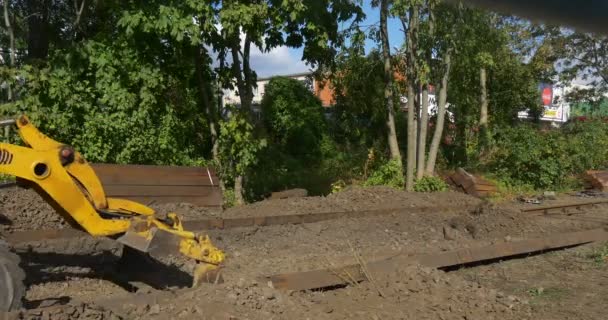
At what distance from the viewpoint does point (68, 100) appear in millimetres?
11219

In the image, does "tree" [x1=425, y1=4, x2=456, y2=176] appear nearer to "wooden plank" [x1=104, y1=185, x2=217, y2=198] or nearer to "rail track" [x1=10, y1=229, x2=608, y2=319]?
"rail track" [x1=10, y1=229, x2=608, y2=319]

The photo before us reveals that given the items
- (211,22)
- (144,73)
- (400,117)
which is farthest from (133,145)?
(400,117)

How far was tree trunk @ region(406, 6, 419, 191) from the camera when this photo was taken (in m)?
14.7

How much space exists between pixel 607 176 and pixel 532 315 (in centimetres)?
1477

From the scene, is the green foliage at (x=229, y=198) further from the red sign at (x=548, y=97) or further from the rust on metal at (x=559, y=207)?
the red sign at (x=548, y=97)

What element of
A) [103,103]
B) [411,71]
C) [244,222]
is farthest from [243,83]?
[411,71]

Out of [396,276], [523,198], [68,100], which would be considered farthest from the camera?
[523,198]

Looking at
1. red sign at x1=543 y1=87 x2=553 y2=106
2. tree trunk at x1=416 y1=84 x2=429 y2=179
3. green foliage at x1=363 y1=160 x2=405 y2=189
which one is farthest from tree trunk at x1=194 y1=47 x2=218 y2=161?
red sign at x1=543 y1=87 x2=553 y2=106

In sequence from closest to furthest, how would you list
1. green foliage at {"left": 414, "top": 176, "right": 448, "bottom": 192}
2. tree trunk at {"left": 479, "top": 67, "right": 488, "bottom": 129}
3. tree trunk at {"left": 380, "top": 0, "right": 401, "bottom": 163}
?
green foliage at {"left": 414, "top": 176, "right": 448, "bottom": 192} → tree trunk at {"left": 380, "top": 0, "right": 401, "bottom": 163} → tree trunk at {"left": 479, "top": 67, "right": 488, "bottom": 129}

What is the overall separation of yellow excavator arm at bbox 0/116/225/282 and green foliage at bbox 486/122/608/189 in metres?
14.0

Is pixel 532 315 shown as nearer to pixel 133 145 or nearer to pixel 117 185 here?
pixel 117 185

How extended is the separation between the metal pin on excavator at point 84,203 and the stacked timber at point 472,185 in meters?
11.1

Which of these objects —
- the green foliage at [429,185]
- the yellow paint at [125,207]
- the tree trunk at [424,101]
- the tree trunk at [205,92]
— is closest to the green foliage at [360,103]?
the tree trunk at [424,101]

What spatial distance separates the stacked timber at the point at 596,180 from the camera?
18.7 m
